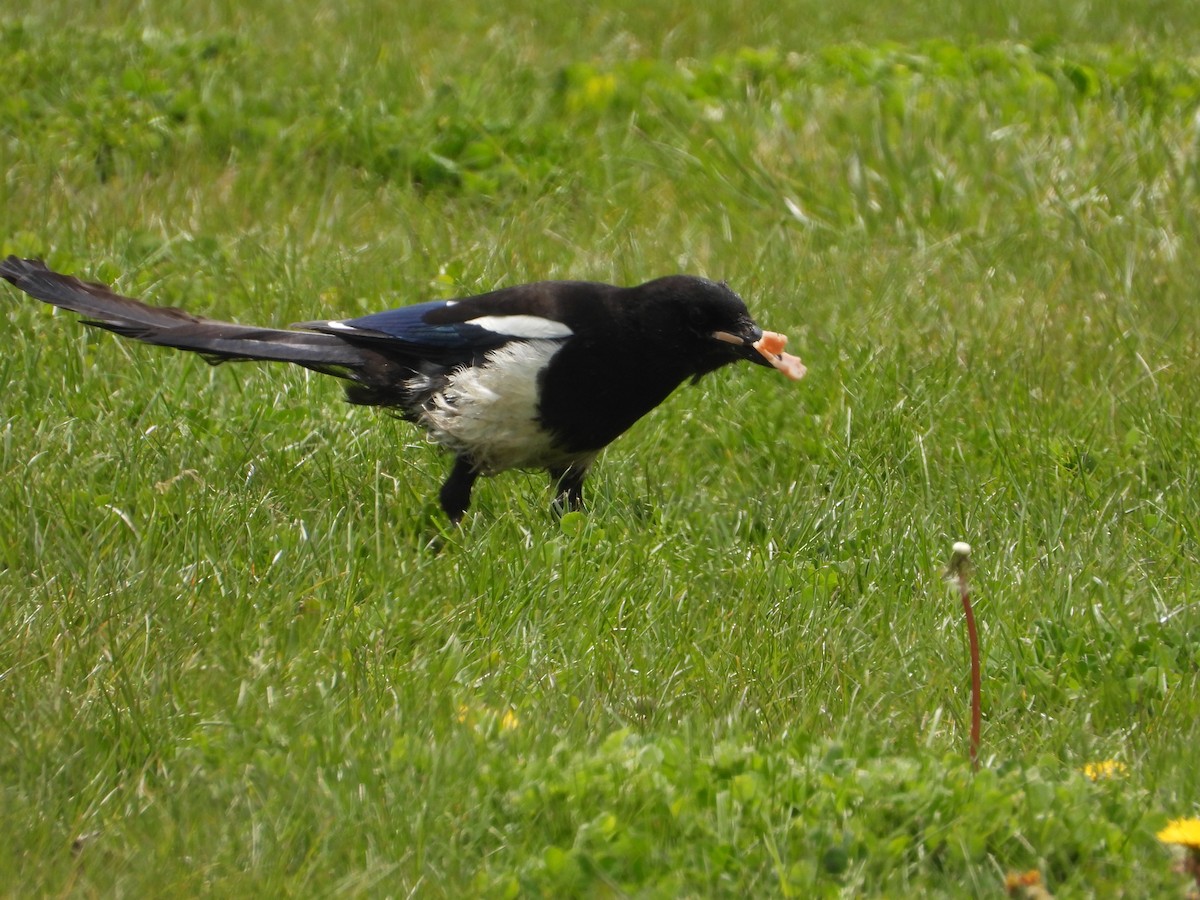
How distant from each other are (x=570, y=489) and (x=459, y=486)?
0.29 meters

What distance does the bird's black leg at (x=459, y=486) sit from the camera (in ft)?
14.0

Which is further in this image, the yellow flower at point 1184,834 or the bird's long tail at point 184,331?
the bird's long tail at point 184,331

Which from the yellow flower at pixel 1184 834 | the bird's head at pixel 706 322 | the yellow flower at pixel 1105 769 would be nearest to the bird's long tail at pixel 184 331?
the bird's head at pixel 706 322

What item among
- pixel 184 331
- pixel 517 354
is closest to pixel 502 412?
pixel 517 354

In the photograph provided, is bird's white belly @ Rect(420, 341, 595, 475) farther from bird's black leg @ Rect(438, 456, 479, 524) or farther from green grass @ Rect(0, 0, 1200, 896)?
green grass @ Rect(0, 0, 1200, 896)

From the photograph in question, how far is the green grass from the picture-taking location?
105 inches

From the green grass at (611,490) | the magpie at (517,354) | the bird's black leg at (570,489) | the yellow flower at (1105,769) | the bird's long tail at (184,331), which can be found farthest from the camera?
the bird's long tail at (184,331)

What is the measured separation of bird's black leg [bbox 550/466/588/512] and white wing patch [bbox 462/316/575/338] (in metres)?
0.36

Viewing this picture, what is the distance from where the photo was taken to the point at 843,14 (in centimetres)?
915

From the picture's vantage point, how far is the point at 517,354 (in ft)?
14.0

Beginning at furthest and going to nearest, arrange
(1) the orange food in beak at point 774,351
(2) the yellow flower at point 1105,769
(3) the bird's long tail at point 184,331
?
1. (3) the bird's long tail at point 184,331
2. (1) the orange food in beak at point 774,351
3. (2) the yellow flower at point 1105,769

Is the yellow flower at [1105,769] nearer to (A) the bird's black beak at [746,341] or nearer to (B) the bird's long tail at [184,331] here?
(A) the bird's black beak at [746,341]

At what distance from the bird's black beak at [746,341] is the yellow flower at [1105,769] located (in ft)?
4.84

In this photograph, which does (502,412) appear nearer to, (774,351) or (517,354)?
(517,354)
